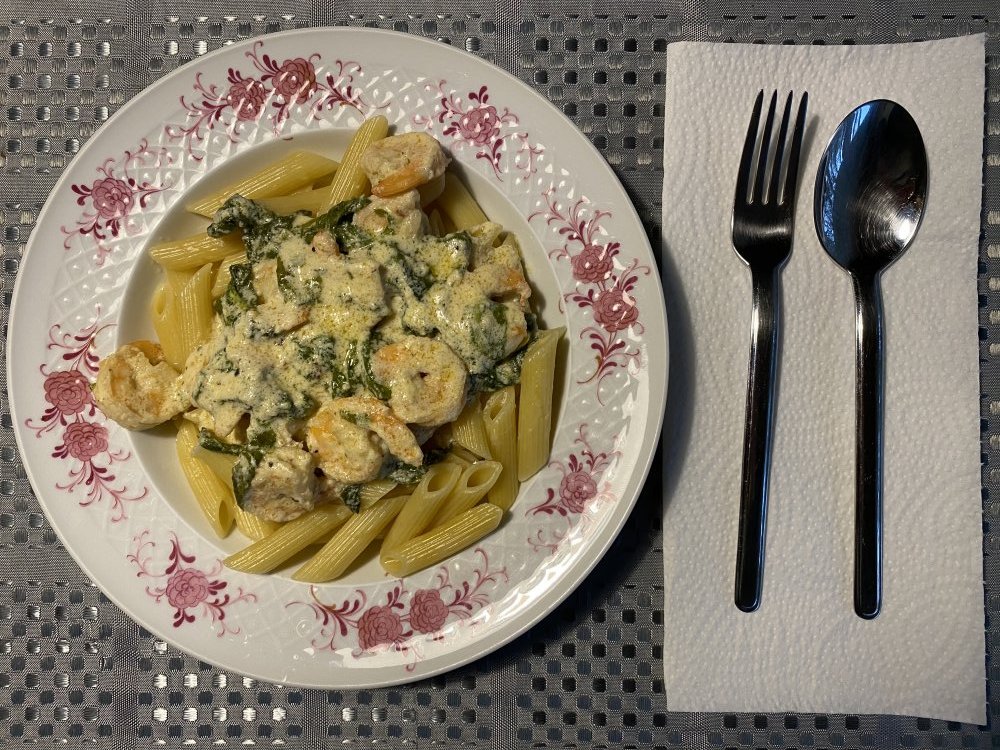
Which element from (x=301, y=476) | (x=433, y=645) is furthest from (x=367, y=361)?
(x=433, y=645)

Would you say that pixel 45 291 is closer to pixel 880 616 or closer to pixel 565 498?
pixel 565 498

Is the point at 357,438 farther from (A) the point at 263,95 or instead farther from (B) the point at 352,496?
(A) the point at 263,95

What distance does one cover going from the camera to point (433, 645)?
5.07ft

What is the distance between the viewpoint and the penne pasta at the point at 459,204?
5.53 ft

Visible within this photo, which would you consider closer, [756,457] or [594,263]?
[594,263]

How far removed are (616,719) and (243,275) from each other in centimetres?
154

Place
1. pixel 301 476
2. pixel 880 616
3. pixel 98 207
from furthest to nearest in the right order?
pixel 880 616, pixel 98 207, pixel 301 476

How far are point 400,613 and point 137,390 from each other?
814 millimetres

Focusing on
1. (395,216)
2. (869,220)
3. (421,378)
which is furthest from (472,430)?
(869,220)

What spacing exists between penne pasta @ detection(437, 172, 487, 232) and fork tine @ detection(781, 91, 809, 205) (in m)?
0.80

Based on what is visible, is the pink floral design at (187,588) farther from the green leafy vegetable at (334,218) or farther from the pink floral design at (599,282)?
the pink floral design at (599,282)

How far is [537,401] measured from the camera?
157 centimetres

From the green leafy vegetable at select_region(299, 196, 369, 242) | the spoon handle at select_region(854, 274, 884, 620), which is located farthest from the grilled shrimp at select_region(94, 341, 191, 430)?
the spoon handle at select_region(854, 274, 884, 620)

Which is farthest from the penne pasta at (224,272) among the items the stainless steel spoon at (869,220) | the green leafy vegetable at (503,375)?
the stainless steel spoon at (869,220)
